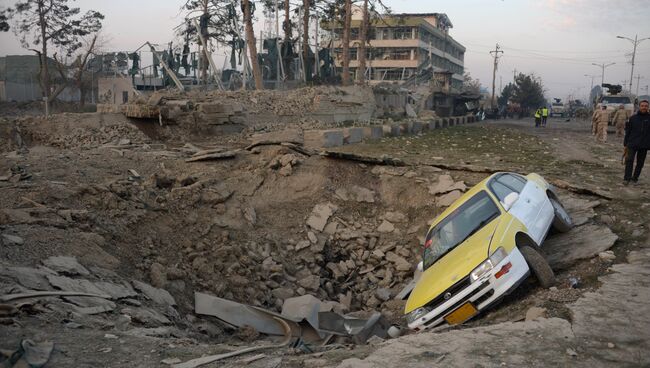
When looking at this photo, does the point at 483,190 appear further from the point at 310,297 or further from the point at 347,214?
the point at 347,214

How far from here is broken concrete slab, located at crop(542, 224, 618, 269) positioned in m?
7.34

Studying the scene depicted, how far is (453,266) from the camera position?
6.31 meters

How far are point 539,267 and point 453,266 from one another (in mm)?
951

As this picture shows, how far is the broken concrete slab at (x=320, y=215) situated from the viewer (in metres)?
10.8

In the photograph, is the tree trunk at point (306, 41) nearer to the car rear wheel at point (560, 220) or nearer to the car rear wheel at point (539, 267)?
the car rear wheel at point (560, 220)

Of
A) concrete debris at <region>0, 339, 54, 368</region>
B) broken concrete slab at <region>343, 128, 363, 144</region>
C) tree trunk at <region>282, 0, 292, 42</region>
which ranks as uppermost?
tree trunk at <region>282, 0, 292, 42</region>

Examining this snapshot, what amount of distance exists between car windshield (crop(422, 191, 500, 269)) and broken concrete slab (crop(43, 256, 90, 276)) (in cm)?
423

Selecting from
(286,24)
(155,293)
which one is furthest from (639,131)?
(286,24)

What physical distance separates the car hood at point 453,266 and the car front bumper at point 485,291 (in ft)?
0.52

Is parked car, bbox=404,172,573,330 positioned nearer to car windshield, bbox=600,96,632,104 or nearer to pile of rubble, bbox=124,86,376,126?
pile of rubble, bbox=124,86,376,126

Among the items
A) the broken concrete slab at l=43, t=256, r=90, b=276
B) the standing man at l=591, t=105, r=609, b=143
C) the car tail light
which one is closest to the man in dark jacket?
the car tail light

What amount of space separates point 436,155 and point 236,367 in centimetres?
1275

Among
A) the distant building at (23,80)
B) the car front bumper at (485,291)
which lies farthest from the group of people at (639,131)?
the distant building at (23,80)

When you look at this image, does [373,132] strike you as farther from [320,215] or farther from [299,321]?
[299,321]
